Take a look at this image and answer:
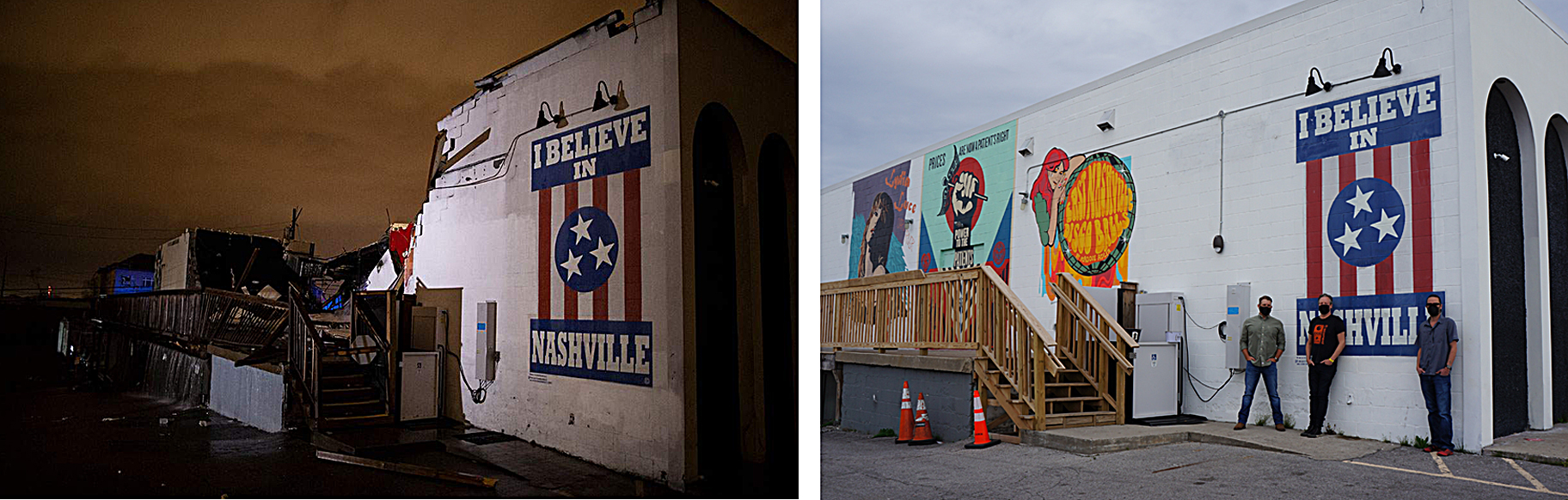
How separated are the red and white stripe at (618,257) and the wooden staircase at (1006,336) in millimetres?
5084

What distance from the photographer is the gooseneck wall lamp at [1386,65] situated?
286 inches

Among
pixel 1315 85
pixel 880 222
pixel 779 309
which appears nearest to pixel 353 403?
pixel 779 309

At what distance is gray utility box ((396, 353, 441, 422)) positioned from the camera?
2059 millimetres

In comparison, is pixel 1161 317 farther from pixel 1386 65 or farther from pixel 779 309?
pixel 779 309

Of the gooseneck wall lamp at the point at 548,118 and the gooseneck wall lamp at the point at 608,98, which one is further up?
the gooseneck wall lamp at the point at 608,98

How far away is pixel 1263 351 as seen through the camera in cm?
759

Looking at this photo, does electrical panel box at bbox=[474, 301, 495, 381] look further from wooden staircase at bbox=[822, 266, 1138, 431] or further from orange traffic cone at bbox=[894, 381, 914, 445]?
orange traffic cone at bbox=[894, 381, 914, 445]

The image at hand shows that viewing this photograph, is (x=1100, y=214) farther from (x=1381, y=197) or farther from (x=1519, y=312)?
(x=1519, y=312)

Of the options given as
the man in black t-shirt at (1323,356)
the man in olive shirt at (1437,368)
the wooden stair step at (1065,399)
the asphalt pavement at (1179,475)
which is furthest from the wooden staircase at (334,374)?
the man in black t-shirt at (1323,356)

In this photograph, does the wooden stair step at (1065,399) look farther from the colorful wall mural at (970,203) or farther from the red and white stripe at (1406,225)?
the colorful wall mural at (970,203)

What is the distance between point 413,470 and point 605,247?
27.3 inches

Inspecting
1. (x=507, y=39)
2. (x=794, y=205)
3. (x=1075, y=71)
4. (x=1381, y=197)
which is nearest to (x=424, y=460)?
(x=507, y=39)

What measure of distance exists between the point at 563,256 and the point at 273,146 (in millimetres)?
708

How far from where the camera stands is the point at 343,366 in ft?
6.58
